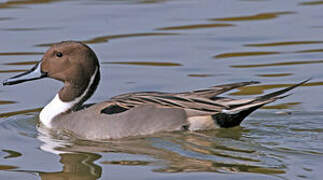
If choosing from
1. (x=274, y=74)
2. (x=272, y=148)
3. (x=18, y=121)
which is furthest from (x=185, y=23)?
(x=272, y=148)

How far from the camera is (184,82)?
10.2m

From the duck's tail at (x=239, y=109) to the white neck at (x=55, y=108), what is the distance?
53.6 inches

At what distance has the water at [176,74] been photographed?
284 inches

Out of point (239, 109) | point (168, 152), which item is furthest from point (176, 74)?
point (168, 152)

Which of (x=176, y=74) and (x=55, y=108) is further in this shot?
(x=176, y=74)

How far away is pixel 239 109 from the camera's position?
8.19 meters

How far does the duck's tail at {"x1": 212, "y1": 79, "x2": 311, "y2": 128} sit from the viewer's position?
320 inches

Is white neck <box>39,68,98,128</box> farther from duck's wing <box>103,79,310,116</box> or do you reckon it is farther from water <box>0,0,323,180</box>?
duck's wing <box>103,79,310,116</box>

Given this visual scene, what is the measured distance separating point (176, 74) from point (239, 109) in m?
2.39

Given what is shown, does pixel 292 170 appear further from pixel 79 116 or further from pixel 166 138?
pixel 79 116

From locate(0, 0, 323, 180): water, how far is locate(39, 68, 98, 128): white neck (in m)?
0.16

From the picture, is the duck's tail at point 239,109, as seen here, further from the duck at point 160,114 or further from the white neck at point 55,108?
the white neck at point 55,108

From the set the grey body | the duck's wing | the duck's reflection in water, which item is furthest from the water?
the duck's wing

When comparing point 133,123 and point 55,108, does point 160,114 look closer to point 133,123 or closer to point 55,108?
point 133,123
